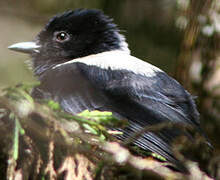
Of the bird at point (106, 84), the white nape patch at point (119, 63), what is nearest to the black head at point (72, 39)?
the bird at point (106, 84)

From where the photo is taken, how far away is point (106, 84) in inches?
101

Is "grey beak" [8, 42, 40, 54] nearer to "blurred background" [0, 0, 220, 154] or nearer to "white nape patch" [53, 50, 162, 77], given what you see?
"blurred background" [0, 0, 220, 154]

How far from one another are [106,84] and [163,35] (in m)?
3.04

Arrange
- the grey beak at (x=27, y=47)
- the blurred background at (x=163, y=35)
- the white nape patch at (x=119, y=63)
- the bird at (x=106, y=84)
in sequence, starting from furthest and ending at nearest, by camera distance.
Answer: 1. the blurred background at (x=163, y=35)
2. the grey beak at (x=27, y=47)
3. the white nape patch at (x=119, y=63)
4. the bird at (x=106, y=84)

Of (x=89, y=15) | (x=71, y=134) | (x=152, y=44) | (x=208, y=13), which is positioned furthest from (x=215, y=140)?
(x=71, y=134)

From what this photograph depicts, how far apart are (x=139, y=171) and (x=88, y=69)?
132 centimetres

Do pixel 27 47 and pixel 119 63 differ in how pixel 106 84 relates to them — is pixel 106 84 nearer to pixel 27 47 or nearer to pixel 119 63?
pixel 119 63

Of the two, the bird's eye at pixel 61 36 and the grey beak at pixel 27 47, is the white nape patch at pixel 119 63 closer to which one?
the bird's eye at pixel 61 36

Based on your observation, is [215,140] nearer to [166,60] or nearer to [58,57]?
[166,60]

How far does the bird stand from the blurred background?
348 millimetres

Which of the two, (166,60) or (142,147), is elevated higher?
(142,147)

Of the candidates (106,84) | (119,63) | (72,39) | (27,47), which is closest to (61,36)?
(72,39)

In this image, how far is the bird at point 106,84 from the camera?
2341 millimetres

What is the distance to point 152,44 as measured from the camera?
525 centimetres
